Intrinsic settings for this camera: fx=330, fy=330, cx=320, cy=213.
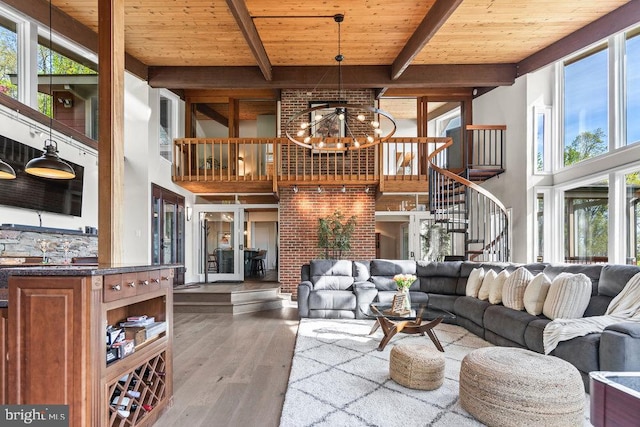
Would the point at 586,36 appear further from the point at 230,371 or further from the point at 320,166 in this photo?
the point at 230,371

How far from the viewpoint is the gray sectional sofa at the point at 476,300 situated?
7.90 ft

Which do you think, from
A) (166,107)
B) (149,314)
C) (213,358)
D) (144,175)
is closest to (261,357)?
(213,358)

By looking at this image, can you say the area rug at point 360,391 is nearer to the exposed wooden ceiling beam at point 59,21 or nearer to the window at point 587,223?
the window at point 587,223

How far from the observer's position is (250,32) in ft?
14.3

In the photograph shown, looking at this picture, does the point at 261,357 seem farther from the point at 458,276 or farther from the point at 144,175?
the point at 144,175

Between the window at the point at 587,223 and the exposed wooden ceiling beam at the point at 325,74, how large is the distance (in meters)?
2.30

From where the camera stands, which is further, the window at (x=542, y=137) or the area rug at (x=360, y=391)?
the window at (x=542, y=137)

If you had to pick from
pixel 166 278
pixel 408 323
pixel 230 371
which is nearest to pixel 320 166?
pixel 408 323

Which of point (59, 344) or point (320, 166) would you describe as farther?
point (320, 166)

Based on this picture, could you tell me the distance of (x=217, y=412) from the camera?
7.75 feet

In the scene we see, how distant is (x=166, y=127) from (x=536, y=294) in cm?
717

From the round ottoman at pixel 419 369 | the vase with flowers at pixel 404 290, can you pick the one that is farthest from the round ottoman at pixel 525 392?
the vase with flowers at pixel 404 290

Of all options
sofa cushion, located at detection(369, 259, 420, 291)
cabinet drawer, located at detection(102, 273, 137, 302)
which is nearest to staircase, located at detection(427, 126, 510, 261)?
sofa cushion, located at detection(369, 259, 420, 291)

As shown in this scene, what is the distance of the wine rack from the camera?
184 cm
